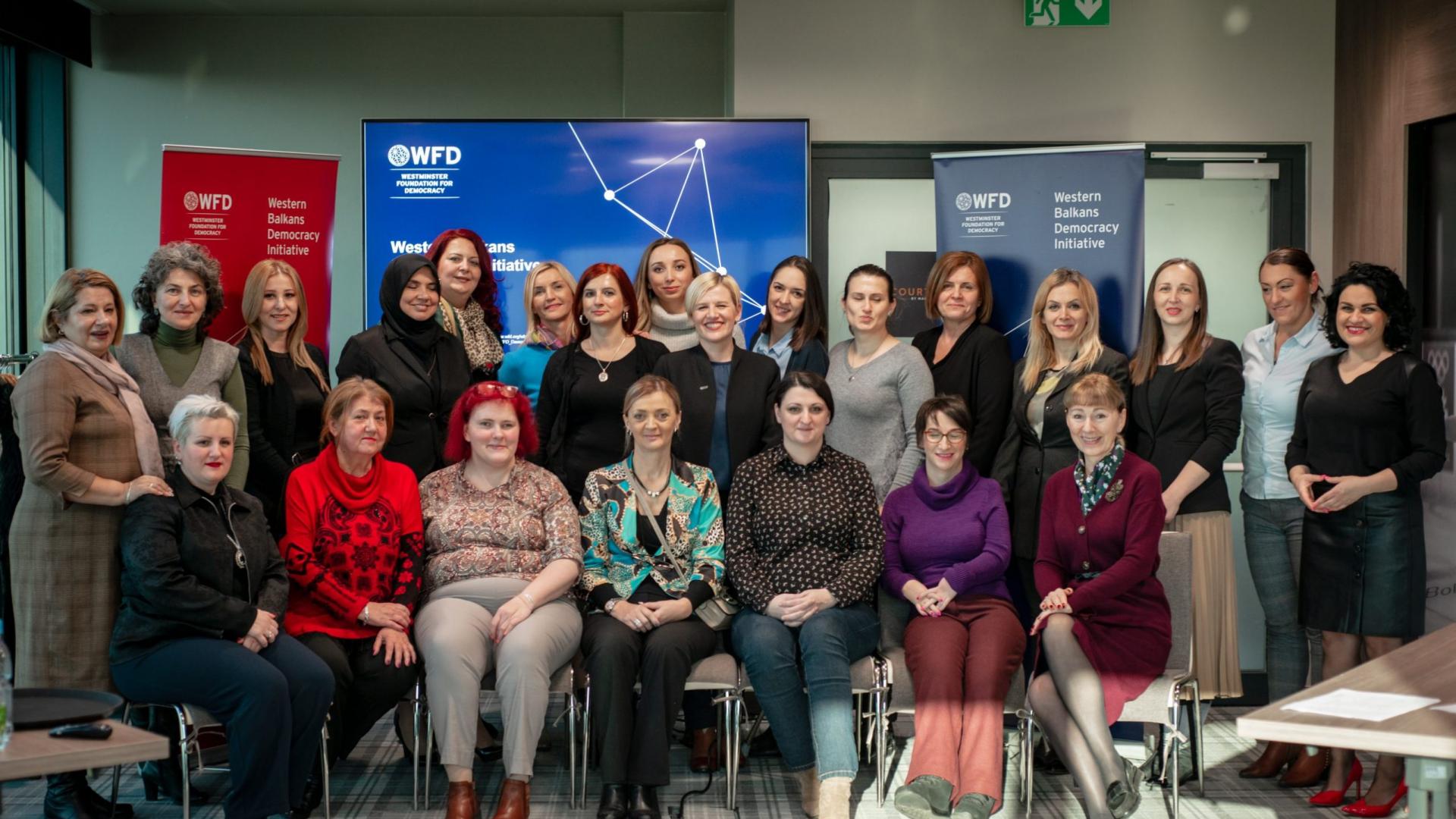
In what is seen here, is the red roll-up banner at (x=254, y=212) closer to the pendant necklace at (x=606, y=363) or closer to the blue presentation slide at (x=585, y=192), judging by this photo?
the blue presentation slide at (x=585, y=192)

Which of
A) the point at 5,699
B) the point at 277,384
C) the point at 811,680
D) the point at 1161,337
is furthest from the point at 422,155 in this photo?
the point at 5,699

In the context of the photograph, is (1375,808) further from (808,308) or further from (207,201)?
(207,201)

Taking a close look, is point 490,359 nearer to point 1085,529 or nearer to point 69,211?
point 1085,529

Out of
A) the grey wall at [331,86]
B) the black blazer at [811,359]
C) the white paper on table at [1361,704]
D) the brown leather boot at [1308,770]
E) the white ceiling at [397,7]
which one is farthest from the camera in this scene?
the grey wall at [331,86]

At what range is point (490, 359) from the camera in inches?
191

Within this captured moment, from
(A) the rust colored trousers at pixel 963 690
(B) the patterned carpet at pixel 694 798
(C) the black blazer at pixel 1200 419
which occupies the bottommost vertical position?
(B) the patterned carpet at pixel 694 798

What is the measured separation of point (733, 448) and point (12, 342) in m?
4.56

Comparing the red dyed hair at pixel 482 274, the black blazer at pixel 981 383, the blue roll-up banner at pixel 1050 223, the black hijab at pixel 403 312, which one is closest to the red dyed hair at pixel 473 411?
the black hijab at pixel 403 312

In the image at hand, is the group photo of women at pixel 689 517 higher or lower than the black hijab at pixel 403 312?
lower

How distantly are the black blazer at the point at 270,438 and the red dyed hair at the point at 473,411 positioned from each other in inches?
24.6

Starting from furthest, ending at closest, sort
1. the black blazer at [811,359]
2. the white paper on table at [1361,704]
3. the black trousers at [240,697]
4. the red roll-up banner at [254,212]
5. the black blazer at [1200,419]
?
the red roll-up banner at [254,212], the black blazer at [811,359], the black blazer at [1200,419], the black trousers at [240,697], the white paper on table at [1361,704]

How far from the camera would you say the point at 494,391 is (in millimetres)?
4117

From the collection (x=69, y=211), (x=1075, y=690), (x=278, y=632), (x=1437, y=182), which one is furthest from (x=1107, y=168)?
(x=69, y=211)

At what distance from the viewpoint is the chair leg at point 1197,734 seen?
4.07 m
